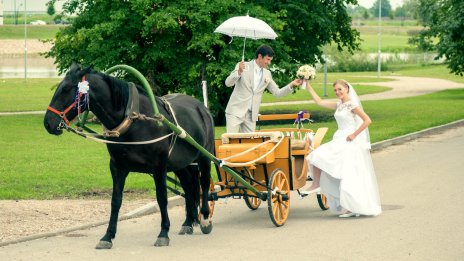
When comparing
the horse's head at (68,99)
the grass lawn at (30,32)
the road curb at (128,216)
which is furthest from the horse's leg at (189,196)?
the grass lawn at (30,32)

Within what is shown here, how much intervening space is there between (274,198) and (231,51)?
18637mm

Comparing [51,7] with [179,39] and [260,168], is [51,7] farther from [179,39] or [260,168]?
[260,168]

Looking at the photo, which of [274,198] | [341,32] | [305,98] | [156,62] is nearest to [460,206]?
[274,198]

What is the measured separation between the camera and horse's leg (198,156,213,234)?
1181 centimetres

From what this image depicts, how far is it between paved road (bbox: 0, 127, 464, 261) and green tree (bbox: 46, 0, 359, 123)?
15.5 metres

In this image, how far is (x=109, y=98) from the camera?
1066 cm

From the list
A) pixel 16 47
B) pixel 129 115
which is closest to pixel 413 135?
pixel 129 115

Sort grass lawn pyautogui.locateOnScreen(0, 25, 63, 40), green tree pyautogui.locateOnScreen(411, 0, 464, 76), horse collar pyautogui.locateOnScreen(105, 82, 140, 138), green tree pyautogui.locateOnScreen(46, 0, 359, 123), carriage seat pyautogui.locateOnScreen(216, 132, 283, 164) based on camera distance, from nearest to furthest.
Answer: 1. horse collar pyautogui.locateOnScreen(105, 82, 140, 138)
2. carriage seat pyautogui.locateOnScreen(216, 132, 283, 164)
3. green tree pyautogui.locateOnScreen(46, 0, 359, 123)
4. green tree pyautogui.locateOnScreen(411, 0, 464, 76)
5. grass lawn pyautogui.locateOnScreen(0, 25, 63, 40)

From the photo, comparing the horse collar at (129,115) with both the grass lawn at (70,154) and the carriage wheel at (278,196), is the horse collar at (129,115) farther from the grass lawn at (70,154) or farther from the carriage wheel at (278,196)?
the grass lawn at (70,154)

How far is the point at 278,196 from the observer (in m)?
12.2

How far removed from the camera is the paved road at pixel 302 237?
10.4 metres

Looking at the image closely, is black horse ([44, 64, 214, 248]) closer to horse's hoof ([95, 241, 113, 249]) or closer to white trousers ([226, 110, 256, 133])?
horse's hoof ([95, 241, 113, 249])

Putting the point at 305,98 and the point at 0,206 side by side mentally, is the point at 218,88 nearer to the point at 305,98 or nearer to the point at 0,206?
the point at 305,98

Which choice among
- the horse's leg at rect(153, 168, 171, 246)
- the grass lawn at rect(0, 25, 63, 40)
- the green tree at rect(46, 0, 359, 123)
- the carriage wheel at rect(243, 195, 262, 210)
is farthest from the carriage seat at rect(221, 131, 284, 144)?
the grass lawn at rect(0, 25, 63, 40)
